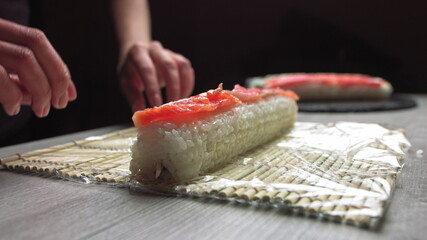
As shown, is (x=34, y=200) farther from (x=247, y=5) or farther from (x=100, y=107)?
(x=247, y=5)

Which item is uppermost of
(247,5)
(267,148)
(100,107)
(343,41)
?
(247,5)

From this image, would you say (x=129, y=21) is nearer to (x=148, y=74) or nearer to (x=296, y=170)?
(x=148, y=74)

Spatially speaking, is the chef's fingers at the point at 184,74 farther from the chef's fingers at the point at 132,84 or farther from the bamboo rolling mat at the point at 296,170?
the bamboo rolling mat at the point at 296,170

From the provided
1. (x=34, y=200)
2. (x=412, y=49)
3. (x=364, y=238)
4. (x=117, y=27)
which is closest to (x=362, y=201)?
(x=364, y=238)

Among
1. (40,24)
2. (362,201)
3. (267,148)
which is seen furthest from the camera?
(40,24)

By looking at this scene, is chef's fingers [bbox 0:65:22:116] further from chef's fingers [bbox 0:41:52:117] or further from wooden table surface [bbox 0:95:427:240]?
wooden table surface [bbox 0:95:427:240]

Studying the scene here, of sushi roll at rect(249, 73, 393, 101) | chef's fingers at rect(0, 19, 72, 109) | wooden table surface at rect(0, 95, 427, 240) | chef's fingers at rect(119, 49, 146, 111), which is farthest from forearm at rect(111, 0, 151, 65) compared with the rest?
wooden table surface at rect(0, 95, 427, 240)
